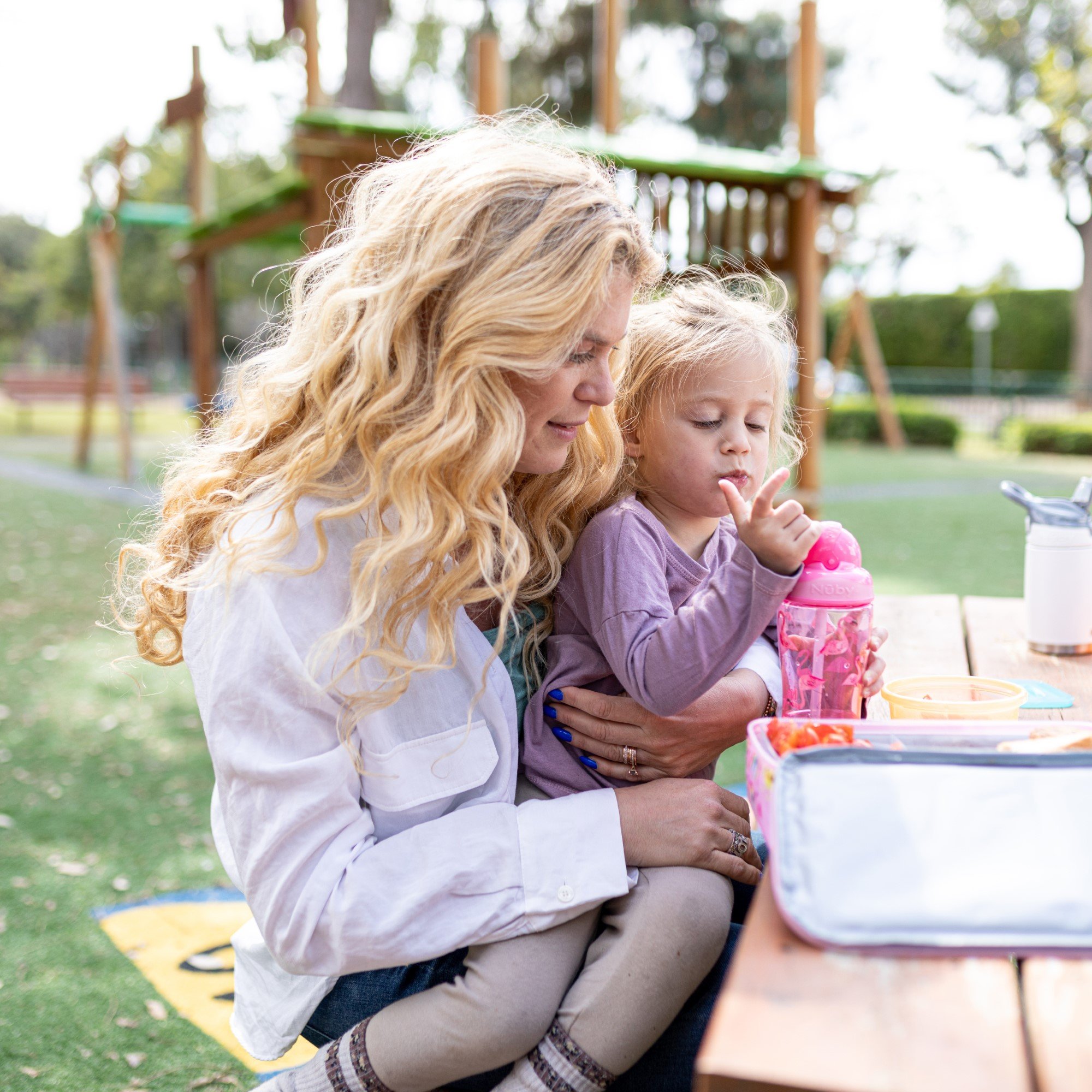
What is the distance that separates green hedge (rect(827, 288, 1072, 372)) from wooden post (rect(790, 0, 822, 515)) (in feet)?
77.8

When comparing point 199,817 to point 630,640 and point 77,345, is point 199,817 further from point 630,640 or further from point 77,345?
point 77,345

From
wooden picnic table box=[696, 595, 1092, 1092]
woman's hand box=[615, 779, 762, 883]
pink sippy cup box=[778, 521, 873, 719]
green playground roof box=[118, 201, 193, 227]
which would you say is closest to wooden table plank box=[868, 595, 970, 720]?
pink sippy cup box=[778, 521, 873, 719]

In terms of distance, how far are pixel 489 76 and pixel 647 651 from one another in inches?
201

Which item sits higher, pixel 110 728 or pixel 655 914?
pixel 655 914

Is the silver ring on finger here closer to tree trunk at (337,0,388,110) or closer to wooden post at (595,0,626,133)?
wooden post at (595,0,626,133)

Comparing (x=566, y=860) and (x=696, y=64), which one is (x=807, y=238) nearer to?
(x=566, y=860)

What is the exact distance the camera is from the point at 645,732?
1.60 metres

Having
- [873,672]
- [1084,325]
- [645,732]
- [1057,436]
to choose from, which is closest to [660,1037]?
[645,732]

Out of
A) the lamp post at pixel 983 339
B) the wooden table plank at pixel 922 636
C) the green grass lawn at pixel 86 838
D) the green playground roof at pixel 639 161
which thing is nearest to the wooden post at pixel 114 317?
the green playground roof at pixel 639 161

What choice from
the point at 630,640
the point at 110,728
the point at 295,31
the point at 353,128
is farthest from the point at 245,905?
the point at 295,31

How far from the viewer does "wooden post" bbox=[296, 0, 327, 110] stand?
724 centimetres

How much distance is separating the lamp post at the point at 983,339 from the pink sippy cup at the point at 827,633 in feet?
91.0

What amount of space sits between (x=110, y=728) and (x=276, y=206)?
12.0 feet

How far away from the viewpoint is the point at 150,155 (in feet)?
111
